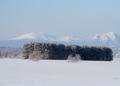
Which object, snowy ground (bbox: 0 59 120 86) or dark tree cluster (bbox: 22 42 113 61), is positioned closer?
snowy ground (bbox: 0 59 120 86)

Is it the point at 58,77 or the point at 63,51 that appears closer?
the point at 58,77

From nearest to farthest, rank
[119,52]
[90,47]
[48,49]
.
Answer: [48,49], [90,47], [119,52]

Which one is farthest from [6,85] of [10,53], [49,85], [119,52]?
[119,52]

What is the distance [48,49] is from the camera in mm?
79000

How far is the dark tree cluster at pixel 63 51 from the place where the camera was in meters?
79.4

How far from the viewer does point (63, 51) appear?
81.6m

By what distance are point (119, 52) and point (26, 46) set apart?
107550 mm

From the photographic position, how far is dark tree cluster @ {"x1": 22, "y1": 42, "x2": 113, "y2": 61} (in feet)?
260

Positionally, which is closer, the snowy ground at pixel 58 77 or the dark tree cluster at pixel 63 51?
the snowy ground at pixel 58 77

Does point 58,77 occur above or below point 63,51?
below

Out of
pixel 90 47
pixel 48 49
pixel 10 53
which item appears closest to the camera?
pixel 48 49

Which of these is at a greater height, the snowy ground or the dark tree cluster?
the dark tree cluster

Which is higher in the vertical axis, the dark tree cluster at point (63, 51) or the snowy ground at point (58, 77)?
the dark tree cluster at point (63, 51)

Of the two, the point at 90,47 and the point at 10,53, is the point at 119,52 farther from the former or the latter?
the point at 90,47
